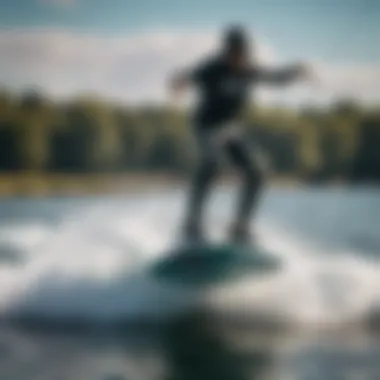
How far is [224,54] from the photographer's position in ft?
4.17

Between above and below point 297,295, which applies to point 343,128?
above

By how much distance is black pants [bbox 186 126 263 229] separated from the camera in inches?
50.1

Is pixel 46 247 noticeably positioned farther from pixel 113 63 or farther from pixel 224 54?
pixel 224 54

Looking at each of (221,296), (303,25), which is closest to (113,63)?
(303,25)

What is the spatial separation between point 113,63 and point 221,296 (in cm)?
42

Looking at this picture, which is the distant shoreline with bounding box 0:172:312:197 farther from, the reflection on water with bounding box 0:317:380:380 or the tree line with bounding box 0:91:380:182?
the reflection on water with bounding box 0:317:380:380

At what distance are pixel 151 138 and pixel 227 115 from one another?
0.43ft

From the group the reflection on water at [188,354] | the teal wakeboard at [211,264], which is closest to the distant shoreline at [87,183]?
the teal wakeboard at [211,264]

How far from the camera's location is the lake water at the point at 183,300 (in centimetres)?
125

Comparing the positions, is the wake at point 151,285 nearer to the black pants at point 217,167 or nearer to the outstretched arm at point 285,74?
the black pants at point 217,167

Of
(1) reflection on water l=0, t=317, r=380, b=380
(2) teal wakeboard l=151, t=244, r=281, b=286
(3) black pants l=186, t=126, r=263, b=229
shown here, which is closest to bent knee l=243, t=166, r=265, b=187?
(3) black pants l=186, t=126, r=263, b=229

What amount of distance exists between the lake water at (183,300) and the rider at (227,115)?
0.08 ft

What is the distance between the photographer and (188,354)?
125 cm

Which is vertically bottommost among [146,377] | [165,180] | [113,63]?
[146,377]
